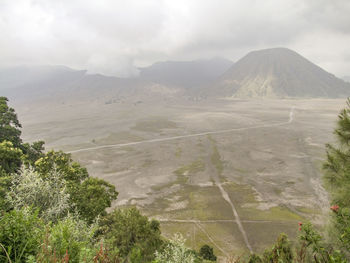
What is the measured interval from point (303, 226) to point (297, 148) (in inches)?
3101

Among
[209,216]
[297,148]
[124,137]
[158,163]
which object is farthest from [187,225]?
[124,137]

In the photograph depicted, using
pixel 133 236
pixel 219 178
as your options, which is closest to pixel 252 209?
pixel 219 178

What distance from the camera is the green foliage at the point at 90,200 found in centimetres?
1860

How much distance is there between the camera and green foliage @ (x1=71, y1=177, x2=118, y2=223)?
1860cm

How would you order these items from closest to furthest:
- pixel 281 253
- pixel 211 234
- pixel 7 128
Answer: pixel 281 253 → pixel 7 128 → pixel 211 234

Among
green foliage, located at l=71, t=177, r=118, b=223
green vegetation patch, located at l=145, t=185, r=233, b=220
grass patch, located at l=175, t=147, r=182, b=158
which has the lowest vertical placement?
green vegetation patch, located at l=145, t=185, r=233, b=220

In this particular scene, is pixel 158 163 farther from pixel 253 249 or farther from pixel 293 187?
pixel 253 249

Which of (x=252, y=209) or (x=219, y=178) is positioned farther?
(x=219, y=178)

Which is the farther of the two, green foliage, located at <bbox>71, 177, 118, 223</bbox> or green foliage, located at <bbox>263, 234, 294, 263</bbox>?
green foliage, located at <bbox>71, 177, 118, 223</bbox>

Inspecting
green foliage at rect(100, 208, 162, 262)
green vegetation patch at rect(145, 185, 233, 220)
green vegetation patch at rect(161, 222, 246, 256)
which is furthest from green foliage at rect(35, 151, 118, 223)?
green vegetation patch at rect(145, 185, 233, 220)

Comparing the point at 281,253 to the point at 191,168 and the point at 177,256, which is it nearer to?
the point at 177,256

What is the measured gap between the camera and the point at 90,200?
20250mm

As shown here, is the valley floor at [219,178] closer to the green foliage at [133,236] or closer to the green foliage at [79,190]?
the green foliage at [133,236]

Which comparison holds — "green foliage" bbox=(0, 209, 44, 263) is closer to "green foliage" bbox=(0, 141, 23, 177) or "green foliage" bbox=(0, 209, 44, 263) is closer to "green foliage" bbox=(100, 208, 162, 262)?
"green foliage" bbox=(100, 208, 162, 262)
